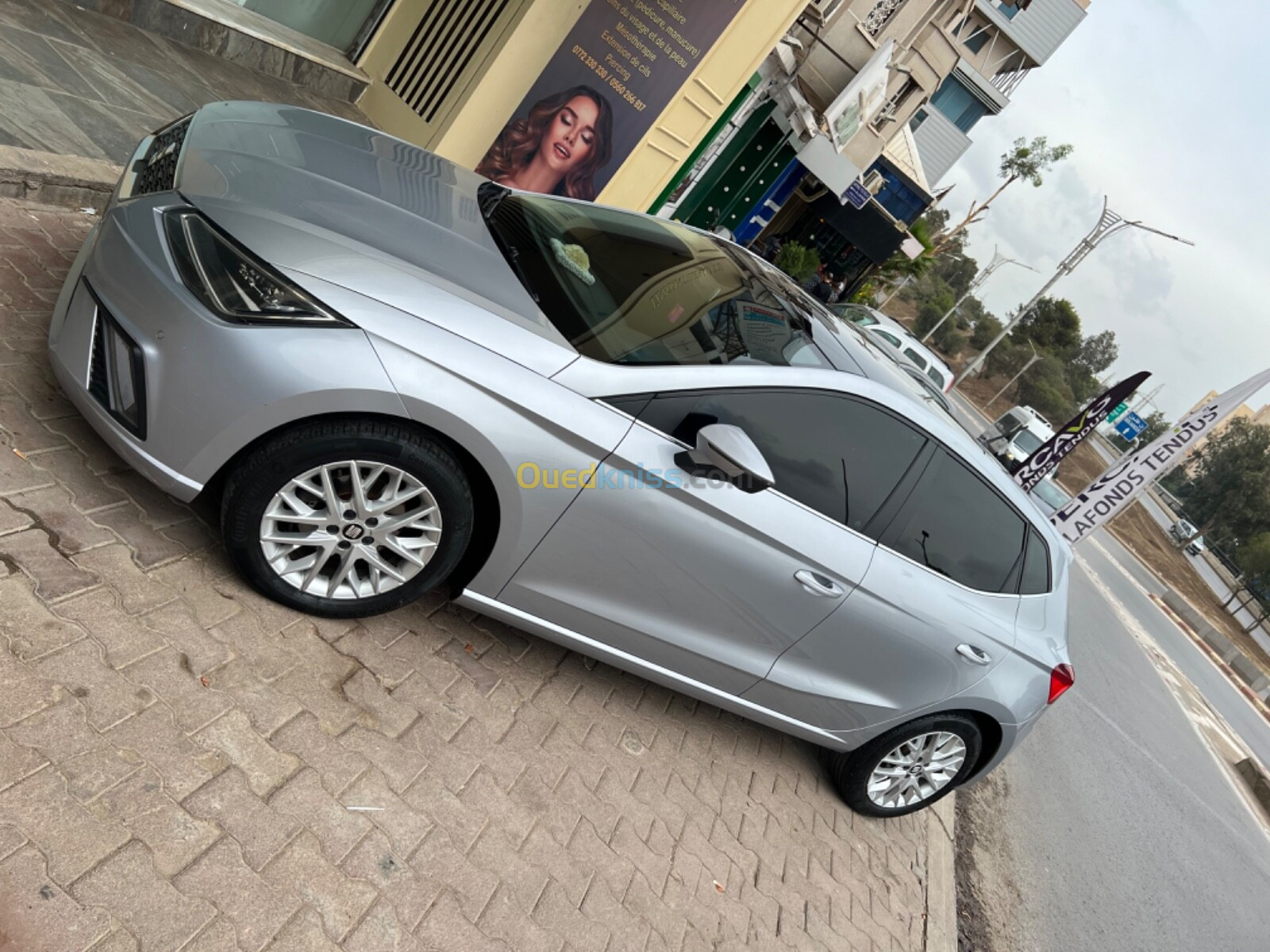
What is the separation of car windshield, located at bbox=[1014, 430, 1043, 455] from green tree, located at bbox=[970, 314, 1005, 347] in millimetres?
60982

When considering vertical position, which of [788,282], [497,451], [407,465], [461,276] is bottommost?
[407,465]

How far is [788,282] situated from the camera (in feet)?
14.5

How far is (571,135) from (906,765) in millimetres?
7722

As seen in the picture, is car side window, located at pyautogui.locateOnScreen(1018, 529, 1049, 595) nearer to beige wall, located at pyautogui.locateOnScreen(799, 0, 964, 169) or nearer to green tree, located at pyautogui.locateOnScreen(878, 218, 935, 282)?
beige wall, located at pyautogui.locateOnScreen(799, 0, 964, 169)

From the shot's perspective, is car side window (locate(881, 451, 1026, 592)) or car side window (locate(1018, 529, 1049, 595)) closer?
car side window (locate(881, 451, 1026, 592))

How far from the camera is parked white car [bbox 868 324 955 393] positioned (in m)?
14.7

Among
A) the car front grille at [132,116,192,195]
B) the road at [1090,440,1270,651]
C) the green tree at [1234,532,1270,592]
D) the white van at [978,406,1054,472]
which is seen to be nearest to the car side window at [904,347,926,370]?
the white van at [978,406,1054,472]

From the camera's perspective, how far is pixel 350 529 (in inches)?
115

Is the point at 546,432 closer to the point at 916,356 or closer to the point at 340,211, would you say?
the point at 340,211

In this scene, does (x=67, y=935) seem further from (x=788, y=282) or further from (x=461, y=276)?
Result: (x=788, y=282)

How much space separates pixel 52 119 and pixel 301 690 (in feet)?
14.1

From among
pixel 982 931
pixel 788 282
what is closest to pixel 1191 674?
pixel 982 931

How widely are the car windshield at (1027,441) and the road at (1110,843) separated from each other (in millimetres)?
13799

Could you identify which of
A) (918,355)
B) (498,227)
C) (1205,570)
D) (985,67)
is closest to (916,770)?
(498,227)
